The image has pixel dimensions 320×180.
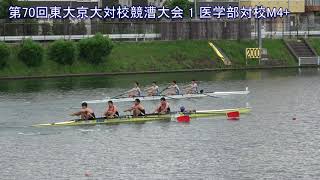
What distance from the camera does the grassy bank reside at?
281ft

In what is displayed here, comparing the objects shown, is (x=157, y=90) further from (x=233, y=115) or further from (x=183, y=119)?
(x=233, y=115)

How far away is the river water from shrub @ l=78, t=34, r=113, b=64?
2074cm

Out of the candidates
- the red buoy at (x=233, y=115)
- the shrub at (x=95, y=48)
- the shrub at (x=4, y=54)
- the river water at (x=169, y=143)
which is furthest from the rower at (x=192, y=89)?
the shrub at (x=4, y=54)

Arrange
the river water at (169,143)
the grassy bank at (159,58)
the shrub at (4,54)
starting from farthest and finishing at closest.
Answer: the grassy bank at (159,58), the shrub at (4,54), the river water at (169,143)

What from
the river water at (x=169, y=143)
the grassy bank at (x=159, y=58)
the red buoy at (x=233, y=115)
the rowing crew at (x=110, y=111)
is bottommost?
the river water at (x=169, y=143)

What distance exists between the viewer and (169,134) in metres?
45.2

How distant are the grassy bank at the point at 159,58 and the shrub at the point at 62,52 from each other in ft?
2.82

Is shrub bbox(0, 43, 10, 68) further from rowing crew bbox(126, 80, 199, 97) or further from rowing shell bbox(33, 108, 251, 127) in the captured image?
rowing shell bbox(33, 108, 251, 127)

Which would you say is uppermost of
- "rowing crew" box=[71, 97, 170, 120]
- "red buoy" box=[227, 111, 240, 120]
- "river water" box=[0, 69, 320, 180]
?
"rowing crew" box=[71, 97, 170, 120]

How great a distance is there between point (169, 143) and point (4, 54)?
45.2 meters

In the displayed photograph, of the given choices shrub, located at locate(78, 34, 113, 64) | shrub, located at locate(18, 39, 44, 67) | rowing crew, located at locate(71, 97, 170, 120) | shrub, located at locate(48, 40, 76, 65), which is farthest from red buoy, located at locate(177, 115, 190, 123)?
shrub, located at locate(78, 34, 113, 64)

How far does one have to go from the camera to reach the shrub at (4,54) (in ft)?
270

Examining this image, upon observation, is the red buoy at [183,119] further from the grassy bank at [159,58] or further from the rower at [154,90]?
the grassy bank at [159,58]

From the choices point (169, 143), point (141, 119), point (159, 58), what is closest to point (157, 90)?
point (141, 119)
